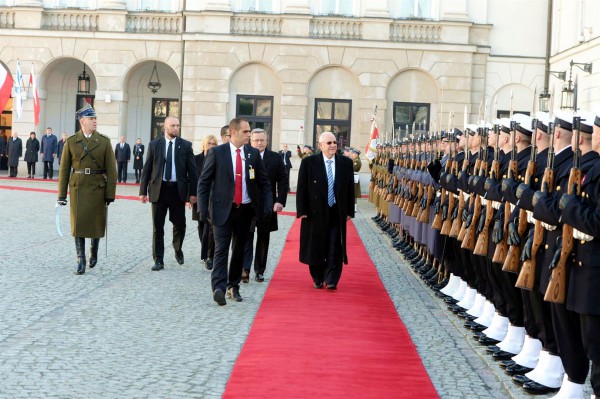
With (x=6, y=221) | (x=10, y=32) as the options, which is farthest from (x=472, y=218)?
(x=10, y=32)

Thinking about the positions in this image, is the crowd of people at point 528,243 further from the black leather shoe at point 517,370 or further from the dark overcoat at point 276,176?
the dark overcoat at point 276,176

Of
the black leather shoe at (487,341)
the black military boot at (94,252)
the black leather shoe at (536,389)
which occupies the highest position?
the black military boot at (94,252)

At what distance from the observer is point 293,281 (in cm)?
1354

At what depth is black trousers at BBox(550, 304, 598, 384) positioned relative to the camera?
6.98 meters

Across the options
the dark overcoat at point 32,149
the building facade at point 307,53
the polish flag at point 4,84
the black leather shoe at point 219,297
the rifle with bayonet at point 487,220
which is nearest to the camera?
the rifle with bayonet at point 487,220

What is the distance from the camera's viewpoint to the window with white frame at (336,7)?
39938mm

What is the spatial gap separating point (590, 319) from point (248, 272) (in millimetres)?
7295

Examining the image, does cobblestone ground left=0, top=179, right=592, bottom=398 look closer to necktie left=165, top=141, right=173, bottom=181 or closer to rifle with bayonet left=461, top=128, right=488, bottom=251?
rifle with bayonet left=461, top=128, right=488, bottom=251

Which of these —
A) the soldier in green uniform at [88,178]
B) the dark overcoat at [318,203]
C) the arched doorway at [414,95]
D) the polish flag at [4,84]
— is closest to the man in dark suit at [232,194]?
the dark overcoat at [318,203]

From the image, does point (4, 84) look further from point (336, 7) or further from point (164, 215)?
point (164, 215)

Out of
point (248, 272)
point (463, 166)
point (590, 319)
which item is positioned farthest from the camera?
point (248, 272)

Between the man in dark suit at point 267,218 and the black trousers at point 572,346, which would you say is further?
the man in dark suit at point 267,218

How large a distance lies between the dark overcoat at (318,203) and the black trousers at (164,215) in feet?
6.72

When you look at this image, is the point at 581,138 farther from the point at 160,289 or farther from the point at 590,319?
the point at 160,289
